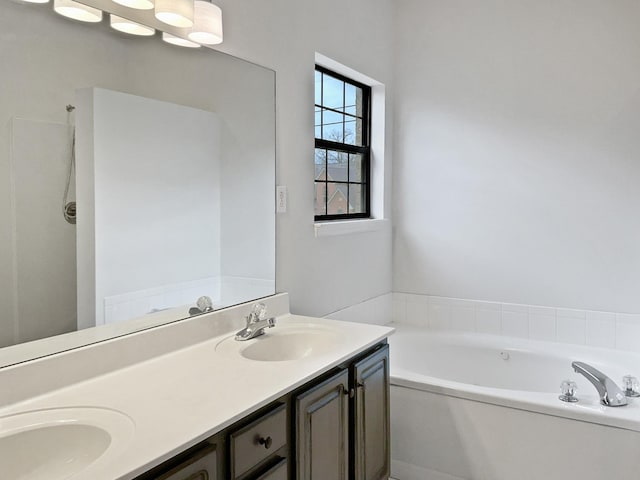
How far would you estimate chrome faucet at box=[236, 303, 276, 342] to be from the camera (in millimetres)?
1959

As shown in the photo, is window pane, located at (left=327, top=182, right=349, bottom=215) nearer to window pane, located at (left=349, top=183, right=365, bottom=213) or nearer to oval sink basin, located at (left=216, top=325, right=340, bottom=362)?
window pane, located at (left=349, top=183, right=365, bottom=213)

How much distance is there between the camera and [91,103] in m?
1.54

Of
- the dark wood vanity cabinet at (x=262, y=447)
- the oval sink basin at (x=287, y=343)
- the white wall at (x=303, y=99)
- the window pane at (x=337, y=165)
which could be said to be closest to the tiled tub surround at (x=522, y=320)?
the white wall at (x=303, y=99)

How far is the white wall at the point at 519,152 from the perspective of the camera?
2879 mm

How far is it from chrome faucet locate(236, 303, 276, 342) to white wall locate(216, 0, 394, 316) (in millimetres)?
373

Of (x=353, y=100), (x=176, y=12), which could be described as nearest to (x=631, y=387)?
(x=353, y=100)

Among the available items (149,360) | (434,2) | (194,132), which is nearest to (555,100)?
(434,2)

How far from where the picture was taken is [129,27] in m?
1.67

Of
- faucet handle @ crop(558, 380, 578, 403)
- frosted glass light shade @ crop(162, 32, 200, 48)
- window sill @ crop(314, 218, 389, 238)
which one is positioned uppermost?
frosted glass light shade @ crop(162, 32, 200, 48)

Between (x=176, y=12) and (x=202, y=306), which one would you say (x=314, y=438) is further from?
(x=176, y=12)

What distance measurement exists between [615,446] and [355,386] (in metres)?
1.15

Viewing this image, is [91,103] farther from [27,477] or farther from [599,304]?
[599,304]

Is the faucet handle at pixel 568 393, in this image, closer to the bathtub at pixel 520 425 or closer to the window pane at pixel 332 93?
the bathtub at pixel 520 425

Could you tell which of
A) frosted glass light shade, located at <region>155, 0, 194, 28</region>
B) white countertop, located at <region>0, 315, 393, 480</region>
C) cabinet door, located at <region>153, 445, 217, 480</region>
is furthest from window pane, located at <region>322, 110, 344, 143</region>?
cabinet door, located at <region>153, 445, 217, 480</region>
